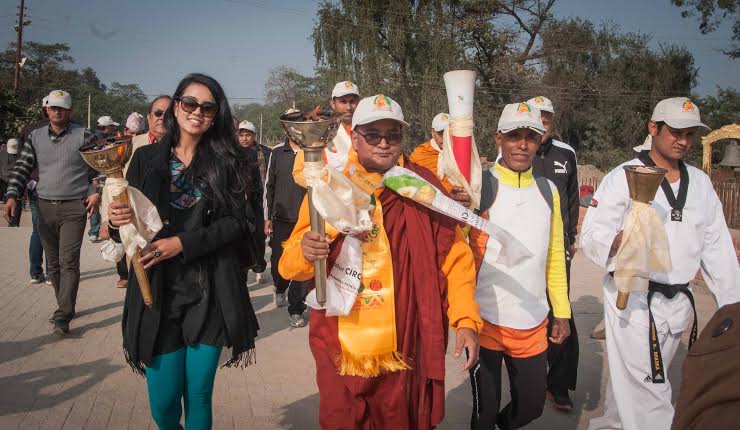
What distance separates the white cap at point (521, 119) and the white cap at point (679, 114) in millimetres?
769

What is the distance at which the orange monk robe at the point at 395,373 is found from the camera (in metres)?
2.62

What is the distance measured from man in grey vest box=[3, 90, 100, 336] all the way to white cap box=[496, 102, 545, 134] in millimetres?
4623

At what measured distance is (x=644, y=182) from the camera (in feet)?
9.78

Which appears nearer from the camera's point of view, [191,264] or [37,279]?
[191,264]

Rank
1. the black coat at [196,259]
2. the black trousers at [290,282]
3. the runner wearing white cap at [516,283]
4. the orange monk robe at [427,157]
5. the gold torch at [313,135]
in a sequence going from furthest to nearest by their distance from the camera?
the black trousers at [290,282] < the orange monk robe at [427,157] < the runner wearing white cap at [516,283] < the black coat at [196,259] < the gold torch at [313,135]

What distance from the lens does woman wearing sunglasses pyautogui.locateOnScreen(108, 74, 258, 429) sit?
9.36 ft

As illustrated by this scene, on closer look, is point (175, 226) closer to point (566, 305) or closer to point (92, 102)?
point (566, 305)

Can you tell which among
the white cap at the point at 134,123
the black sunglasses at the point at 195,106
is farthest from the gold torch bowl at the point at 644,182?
the white cap at the point at 134,123

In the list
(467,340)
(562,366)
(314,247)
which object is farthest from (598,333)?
(314,247)

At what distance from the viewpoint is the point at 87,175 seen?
20.6ft

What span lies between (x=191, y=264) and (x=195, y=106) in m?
0.86

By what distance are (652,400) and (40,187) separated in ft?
20.1

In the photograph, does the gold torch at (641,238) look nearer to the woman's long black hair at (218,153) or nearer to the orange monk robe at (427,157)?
the orange monk robe at (427,157)

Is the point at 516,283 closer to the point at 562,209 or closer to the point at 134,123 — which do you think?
the point at 562,209
